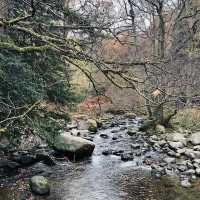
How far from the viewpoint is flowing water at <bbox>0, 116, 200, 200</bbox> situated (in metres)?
11.0

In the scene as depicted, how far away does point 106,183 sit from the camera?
12094 millimetres

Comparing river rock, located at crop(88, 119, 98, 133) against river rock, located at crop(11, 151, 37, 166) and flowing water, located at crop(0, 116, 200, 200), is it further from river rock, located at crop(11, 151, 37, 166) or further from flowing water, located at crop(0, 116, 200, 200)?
river rock, located at crop(11, 151, 37, 166)

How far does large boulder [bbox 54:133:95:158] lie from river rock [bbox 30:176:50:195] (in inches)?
145

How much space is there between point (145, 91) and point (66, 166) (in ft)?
30.6

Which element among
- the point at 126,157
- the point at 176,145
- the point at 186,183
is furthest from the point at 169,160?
the point at 186,183

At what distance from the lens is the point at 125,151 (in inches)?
641

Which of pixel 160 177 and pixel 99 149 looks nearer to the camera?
pixel 160 177

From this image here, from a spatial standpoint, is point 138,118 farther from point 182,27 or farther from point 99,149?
point 99,149

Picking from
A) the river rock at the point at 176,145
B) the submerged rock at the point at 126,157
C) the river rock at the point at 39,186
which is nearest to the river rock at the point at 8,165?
the river rock at the point at 39,186

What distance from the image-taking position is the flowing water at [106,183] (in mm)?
11016

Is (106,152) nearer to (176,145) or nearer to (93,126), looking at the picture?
(176,145)

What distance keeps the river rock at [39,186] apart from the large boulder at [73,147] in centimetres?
369

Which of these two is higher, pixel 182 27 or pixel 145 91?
pixel 182 27

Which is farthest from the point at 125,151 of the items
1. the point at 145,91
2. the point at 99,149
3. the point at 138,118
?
the point at 145,91
